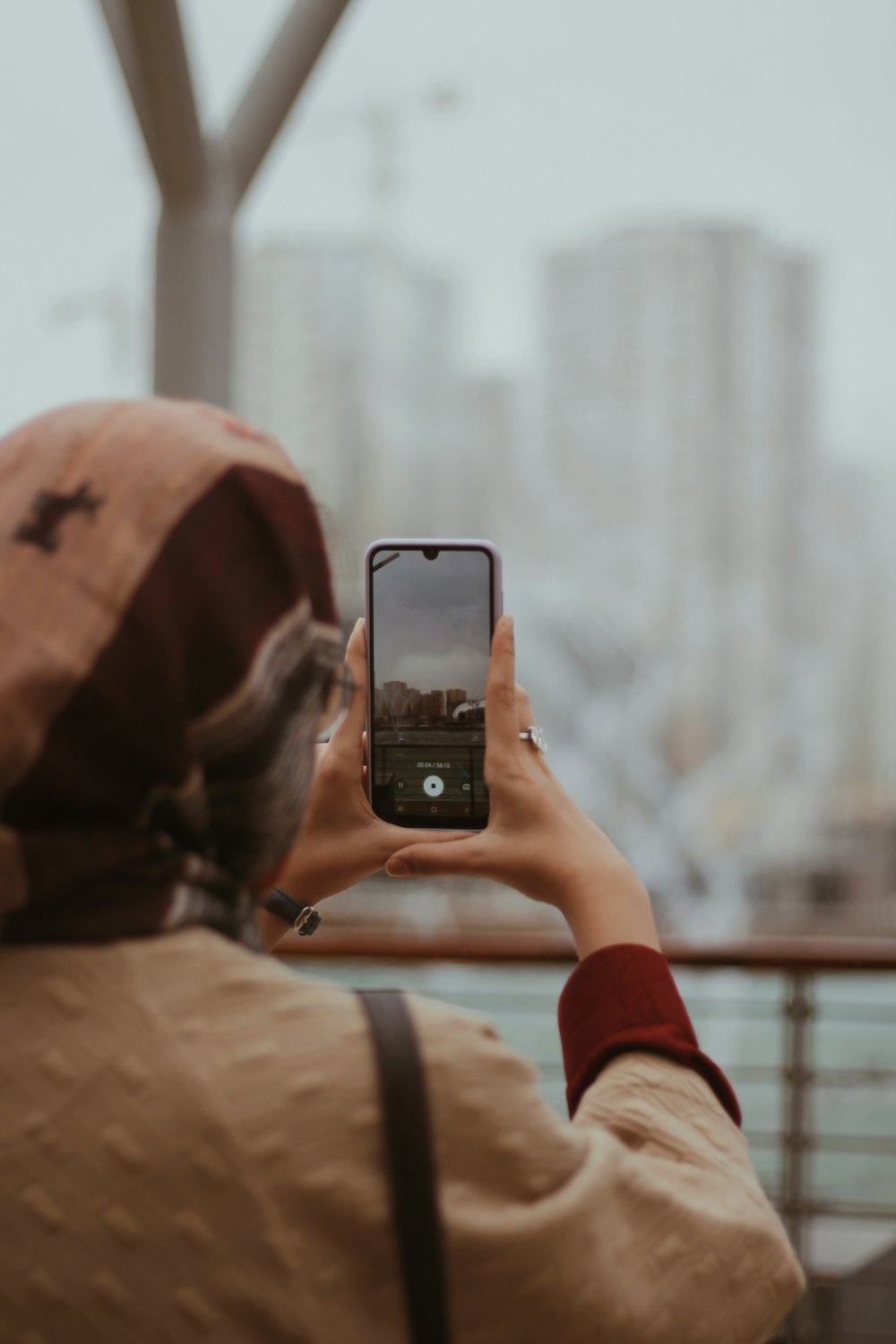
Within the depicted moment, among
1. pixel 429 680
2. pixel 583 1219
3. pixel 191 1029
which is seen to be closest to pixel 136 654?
pixel 191 1029

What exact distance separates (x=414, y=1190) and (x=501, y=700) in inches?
10.8

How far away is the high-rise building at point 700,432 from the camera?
75.9ft

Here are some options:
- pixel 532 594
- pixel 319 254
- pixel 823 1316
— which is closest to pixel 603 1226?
pixel 823 1316

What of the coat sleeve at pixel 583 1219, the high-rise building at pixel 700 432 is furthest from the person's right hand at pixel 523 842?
the high-rise building at pixel 700 432

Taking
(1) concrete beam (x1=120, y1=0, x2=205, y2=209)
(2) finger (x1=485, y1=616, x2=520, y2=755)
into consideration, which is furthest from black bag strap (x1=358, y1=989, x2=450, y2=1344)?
(1) concrete beam (x1=120, y1=0, x2=205, y2=209)

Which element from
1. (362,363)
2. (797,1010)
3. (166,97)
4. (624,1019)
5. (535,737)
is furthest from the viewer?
(362,363)

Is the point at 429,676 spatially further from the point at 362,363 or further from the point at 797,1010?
the point at 362,363

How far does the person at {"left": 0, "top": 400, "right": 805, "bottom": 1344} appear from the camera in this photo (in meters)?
0.36

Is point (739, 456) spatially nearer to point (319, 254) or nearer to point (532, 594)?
point (532, 594)

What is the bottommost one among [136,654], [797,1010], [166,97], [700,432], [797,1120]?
[700,432]

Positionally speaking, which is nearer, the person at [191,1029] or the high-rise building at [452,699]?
the person at [191,1029]

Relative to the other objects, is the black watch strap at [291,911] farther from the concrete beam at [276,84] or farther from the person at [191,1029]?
the concrete beam at [276,84]

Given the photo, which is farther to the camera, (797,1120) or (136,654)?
(797,1120)

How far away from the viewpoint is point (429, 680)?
0.69 meters
